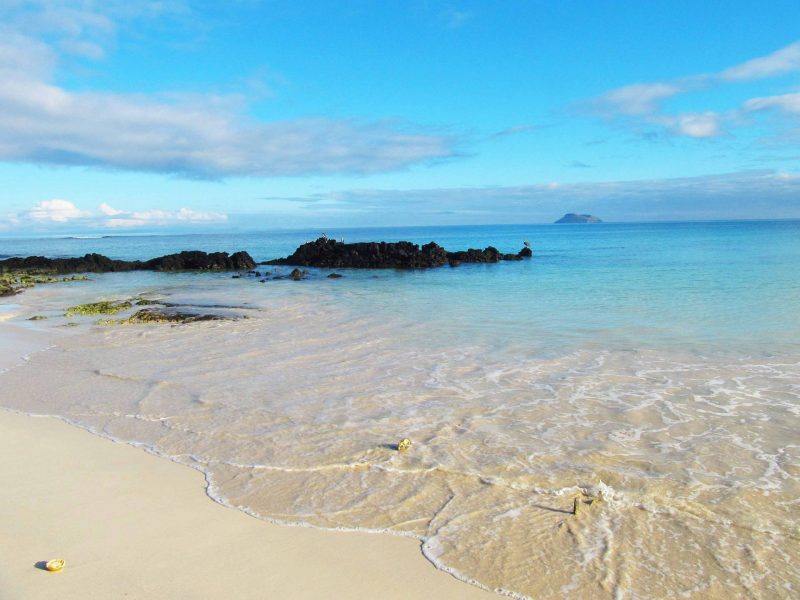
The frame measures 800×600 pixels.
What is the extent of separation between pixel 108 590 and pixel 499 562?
10.4 feet

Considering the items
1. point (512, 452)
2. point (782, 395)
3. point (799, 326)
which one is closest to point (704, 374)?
point (782, 395)

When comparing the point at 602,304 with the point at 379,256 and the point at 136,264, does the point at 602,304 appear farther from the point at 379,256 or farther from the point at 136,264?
the point at 136,264

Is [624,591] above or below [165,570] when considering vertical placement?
below

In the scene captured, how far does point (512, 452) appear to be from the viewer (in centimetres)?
710

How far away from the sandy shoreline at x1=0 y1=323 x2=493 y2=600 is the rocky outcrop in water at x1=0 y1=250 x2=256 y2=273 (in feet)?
130

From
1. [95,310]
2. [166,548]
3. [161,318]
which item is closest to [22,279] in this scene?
[95,310]

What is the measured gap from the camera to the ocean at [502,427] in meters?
5.00

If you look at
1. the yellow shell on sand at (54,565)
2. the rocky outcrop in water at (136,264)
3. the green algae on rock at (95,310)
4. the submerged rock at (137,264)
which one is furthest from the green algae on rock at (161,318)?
the rocky outcrop in water at (136,264)

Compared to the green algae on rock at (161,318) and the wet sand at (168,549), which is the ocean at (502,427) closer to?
the wet sand at (168,549)

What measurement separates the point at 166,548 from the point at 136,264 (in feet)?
155

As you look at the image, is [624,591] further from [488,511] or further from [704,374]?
[704,374]

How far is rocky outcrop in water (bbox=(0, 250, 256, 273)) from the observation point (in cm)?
4316

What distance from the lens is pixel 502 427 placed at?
802 cm

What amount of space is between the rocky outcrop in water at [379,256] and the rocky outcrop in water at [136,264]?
3.78m
